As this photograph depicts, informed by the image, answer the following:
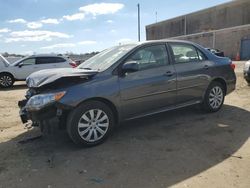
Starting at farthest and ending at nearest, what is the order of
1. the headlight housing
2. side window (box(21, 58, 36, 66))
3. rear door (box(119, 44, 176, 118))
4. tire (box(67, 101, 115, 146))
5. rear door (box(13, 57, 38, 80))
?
side window (box(21, 58, 36, 66)) → rear door (box(13, 57, 38, 80)) → rear door (box(119, 44, 176, 118)) → tire (box(67, 101, 115, 146)) → the headlight housing

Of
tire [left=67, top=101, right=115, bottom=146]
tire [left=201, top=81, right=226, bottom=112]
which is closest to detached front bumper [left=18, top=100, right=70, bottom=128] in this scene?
tire [left=67, top=101, right=115, bottom=146]

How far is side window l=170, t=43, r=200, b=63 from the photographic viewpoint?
5.85 metres

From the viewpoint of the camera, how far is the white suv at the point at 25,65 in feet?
46.4

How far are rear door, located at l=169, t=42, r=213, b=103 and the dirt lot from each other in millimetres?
547

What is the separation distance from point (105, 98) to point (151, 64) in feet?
3.86

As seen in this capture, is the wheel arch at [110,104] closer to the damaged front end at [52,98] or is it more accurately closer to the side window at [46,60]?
the damaged front end at [52,98]

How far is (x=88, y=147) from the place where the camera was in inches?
188

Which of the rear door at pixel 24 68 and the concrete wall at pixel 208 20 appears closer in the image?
the rear door at pixel 24 68

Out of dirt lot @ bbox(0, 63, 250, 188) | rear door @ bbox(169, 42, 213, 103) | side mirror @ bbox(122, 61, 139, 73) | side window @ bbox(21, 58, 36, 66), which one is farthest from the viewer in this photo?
side window @ bbox(21, 58, 36, 66)

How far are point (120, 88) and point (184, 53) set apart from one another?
5.97ft

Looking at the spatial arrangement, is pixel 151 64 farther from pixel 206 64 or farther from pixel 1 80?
pixel 1 80

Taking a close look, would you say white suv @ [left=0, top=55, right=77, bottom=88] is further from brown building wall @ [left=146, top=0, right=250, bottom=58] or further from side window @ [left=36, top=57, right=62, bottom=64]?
brown building wall @ [left=146, top=0, right=250, bottom=58]

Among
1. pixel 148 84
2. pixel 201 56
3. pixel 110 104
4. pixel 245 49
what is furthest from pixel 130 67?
pixel 245 49

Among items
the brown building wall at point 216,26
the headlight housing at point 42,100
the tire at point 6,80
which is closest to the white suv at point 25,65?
the tire at point 6,80
